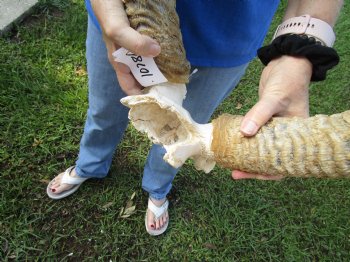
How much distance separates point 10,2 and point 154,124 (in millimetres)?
2780

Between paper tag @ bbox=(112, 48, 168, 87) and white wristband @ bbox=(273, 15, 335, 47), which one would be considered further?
white wristband @ bbox=(273, 15, 335, 47)

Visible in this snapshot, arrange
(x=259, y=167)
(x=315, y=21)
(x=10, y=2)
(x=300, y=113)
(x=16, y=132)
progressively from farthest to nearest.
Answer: (x=10, y=2) < (x=16, y=132) < (x=315, y=21) < (x=300, y=113) < (x=259, y=167)

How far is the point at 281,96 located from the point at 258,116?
0.14 m

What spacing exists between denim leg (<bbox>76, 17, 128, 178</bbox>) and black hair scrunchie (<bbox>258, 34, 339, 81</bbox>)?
766 mm

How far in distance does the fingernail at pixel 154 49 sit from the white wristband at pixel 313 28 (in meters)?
0.57

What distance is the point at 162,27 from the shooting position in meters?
1.19

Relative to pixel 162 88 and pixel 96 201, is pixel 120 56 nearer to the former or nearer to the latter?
pixel 162 88

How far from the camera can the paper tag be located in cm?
121

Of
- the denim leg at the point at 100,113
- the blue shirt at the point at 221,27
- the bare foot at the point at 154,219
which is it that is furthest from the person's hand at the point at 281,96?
the bare foot at the point at 154,219

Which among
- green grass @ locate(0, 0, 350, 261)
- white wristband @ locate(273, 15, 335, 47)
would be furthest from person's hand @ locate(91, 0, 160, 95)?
green grass @ locate(0, 0, 350, 261)

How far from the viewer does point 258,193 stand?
2.90 meters

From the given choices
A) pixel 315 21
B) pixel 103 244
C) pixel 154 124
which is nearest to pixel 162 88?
pixel 154 124

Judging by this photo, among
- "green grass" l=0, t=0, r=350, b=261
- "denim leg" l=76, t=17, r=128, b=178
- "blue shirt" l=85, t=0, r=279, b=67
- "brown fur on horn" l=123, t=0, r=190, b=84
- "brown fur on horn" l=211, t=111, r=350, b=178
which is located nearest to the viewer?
"brown fur on horn" l=211, t=111, r=350, b=178

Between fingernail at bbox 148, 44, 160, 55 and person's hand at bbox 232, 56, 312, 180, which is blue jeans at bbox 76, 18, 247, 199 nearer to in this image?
person's hand at bbox 232, 56, 312, 180
